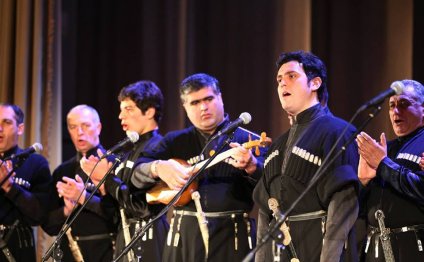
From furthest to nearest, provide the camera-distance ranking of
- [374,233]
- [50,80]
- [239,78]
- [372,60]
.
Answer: [50,80]
[239,78]
[372,60]
[374,233]

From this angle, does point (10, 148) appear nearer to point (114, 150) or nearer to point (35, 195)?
point (35, 195)

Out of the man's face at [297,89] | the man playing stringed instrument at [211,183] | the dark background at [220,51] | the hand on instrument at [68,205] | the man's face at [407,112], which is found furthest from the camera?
the dark background at [220,51]

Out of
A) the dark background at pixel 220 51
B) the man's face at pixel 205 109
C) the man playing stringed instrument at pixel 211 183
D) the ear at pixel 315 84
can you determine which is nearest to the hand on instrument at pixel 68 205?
the man playing stringed instrument at pixel 211 183

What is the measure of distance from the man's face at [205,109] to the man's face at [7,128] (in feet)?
6.09

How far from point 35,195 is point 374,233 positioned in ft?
9.03

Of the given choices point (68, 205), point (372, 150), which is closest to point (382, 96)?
point (372, 150)

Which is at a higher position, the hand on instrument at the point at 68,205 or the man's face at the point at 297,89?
the man's face at the point at 297,89

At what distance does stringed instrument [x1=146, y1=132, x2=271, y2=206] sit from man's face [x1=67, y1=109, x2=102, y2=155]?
995 mm

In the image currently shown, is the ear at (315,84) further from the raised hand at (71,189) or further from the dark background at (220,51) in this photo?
the raised hand at (71,189)

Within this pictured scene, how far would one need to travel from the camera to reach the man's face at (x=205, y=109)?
4.64 meters

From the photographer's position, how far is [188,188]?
4.48 metres

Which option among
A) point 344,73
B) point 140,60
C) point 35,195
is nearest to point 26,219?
point 35,195

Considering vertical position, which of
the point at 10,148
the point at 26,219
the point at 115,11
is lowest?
the point at 26,219

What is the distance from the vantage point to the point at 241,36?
6383mm
